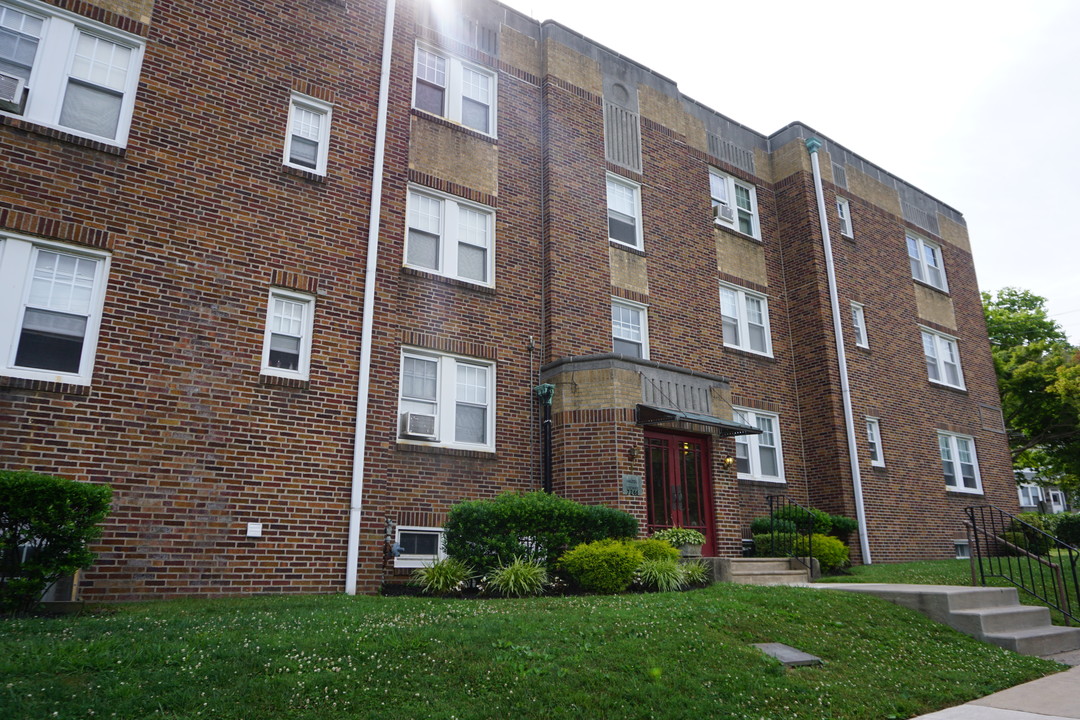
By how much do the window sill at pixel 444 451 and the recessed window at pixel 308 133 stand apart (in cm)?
466

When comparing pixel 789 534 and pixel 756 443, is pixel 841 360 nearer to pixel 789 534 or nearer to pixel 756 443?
pixel 756 443

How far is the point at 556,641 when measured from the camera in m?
6.62

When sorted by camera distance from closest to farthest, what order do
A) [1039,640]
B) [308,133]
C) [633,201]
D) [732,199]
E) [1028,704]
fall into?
[1028,704], [1039,640], [308,133], [633,201], [732,199]

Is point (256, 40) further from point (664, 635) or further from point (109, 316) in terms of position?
point (664, 635)

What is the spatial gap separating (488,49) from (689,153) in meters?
5.98

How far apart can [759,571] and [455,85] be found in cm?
1114

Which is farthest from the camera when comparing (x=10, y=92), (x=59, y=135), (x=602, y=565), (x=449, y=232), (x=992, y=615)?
(x=449, y=232)

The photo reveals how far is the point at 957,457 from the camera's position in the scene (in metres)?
21.1

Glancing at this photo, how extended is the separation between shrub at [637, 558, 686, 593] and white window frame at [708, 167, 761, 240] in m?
10.3

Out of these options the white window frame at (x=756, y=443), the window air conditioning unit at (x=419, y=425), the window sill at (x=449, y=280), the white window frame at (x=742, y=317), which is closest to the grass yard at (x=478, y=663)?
the window air conditioning unit at (x=419, y=425)

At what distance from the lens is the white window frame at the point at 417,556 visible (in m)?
11.0

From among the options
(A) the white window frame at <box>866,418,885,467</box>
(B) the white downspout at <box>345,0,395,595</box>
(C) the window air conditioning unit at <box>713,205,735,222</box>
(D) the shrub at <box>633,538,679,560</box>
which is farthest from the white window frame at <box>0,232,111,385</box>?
(A) the white window frame at <box>866,418,885,467</box>

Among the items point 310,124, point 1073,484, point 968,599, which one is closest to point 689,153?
point 310,124

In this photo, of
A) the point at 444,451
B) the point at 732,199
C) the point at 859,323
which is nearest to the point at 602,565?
the point at 444,451
